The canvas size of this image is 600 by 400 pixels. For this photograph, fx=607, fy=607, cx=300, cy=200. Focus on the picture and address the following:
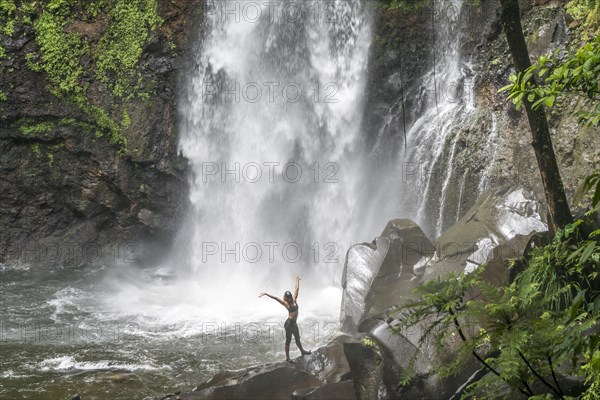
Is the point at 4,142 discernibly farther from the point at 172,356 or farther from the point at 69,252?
the point at 172,356

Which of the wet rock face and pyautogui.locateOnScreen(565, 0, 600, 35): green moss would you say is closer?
the wet rock face

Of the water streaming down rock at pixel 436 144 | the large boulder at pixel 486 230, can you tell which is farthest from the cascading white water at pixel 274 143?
the large boulder at pixel 486 230

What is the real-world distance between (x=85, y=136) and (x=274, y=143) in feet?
17.6

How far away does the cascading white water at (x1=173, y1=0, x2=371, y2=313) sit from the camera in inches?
635

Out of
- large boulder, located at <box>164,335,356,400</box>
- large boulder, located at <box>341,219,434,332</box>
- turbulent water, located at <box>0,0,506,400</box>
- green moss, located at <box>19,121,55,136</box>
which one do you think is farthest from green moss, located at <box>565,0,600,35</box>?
green moss, located at <box>19,121,55,136</box>

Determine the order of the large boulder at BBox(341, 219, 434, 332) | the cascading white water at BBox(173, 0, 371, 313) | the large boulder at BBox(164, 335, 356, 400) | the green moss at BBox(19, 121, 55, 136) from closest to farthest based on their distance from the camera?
the large boulder at BBox(164, 335, 356, 400) < the large boulder at BBox(341, 219, 434, 332) < the cascading white water at BBox(173, 0, 371, 313) < the green moss at BBox(19, 121, 55, 136)

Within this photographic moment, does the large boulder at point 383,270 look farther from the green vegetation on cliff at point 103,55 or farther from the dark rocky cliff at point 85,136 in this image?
the green vegetation on cliff at point 103,55

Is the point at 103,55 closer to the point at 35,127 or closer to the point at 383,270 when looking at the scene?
the point at 35,127

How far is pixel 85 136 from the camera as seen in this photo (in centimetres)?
1720

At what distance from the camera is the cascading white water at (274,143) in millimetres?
16125

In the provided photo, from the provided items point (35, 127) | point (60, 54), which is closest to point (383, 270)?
point (35, 127)

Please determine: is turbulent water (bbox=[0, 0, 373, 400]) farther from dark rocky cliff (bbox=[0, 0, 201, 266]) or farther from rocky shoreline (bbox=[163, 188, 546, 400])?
rocky shoreline (bbox=[163, 188, 546, 400])

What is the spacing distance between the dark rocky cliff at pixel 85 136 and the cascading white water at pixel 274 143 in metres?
0.80

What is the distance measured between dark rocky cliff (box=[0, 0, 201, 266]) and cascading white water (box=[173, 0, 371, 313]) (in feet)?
2.63
